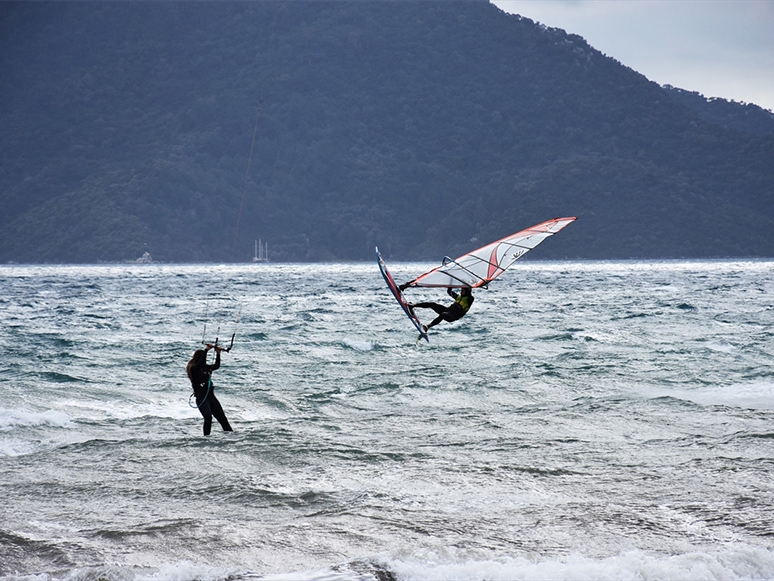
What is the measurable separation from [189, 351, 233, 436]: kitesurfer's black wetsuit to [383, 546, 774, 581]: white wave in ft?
16.7

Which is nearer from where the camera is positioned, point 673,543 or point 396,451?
point 673,543

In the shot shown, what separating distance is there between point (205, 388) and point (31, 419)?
4291 millimetres

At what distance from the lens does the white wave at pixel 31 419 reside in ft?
44.8

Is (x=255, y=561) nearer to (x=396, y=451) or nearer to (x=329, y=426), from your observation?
(x=396, y=451)

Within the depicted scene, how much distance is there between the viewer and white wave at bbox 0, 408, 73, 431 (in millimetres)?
13664

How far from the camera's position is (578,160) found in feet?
616

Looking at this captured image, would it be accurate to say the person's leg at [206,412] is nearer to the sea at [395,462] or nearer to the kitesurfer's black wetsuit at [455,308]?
the sea at [395,462]

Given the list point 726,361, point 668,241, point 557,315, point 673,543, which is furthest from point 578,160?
point 673,543

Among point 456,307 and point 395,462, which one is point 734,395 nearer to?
point 456,307

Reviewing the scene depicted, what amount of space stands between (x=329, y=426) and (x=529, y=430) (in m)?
3.40

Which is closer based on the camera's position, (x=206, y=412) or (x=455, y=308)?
(x=206, y=412)

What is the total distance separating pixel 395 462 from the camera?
11.1 meters

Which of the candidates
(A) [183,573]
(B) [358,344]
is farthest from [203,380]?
(B) [358,344]

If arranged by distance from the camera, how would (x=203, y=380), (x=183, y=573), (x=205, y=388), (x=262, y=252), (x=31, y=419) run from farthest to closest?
1. (x=262, y=252)
2. (x=31, y=419)
3. (x=205, y=388)
4. (x=203, y=380)
5. (x=183, y=573)
